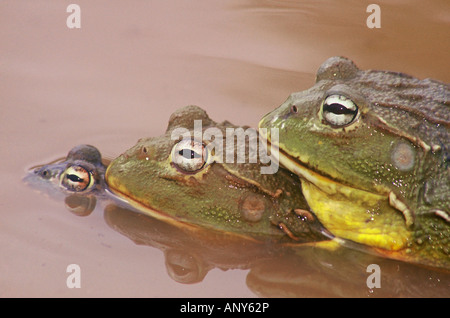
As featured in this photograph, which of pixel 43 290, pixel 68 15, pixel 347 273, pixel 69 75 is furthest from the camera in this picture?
pixel 68 15

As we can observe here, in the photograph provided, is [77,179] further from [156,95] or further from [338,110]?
[338,110]

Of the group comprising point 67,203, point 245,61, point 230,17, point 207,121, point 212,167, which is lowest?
point 67,203

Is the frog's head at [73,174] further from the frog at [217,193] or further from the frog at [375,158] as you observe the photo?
the frog at [375,158]

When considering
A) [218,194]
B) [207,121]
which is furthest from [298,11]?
[218,194]

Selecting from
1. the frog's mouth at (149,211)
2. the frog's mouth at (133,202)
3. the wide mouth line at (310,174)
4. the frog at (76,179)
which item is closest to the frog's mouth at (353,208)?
the wide mouth line at (310,174)

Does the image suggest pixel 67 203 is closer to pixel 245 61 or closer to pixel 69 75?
pixel 69 75

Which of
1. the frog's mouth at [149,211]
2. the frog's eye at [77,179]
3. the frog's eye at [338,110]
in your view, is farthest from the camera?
the frog's eye at [77,179]
